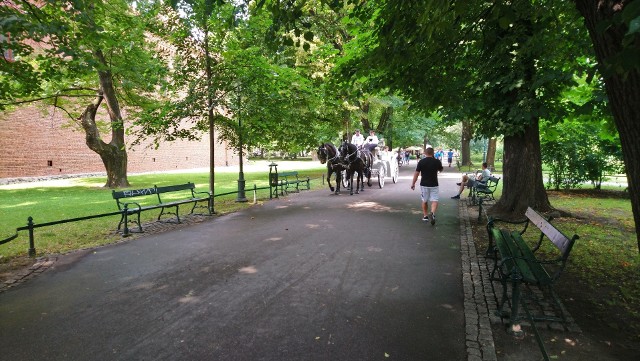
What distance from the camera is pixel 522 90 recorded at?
795 cm

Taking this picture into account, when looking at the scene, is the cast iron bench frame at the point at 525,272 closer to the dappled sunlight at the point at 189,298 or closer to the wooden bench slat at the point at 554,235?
the wooden bench slat at the point at 554,235

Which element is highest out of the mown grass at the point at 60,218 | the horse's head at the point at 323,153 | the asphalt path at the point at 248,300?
the horse's head at the point at 323,153

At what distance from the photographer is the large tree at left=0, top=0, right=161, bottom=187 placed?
269 inches

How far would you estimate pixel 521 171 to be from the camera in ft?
28.9

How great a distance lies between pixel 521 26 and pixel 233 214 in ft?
28.5

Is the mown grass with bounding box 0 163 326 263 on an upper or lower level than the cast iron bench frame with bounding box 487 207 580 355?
lower

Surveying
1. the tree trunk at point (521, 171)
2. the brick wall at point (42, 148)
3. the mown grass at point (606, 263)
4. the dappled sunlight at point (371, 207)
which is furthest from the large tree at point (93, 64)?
the tree trunk at point (521, 171)

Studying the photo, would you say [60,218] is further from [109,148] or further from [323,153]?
[109,148]

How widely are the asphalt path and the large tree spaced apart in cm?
400

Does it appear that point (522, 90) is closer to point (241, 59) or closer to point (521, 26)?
point (521, 26)

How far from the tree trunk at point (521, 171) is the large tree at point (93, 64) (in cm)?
988

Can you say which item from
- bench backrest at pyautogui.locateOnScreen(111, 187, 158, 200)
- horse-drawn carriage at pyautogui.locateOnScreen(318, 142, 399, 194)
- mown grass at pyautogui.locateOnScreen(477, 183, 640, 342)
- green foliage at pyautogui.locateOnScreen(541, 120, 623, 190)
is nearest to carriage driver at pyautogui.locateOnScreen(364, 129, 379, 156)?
horse-drawn carriage at pyautogui.locateOnScreen(318, 142, 399, 194)

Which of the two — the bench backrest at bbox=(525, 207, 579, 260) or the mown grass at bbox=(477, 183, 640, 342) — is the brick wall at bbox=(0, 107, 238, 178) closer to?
the mown grass at bbox=(477, 183, 640, 342)

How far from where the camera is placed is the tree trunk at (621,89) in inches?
103
